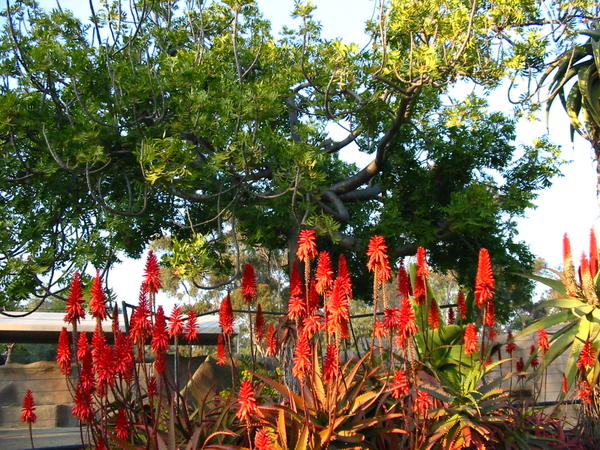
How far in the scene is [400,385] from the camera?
418cm

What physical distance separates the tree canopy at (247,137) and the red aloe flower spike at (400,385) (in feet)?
18.2

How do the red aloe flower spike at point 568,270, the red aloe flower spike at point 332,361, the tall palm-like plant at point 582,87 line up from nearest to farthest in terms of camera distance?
the red aloe flower spike at point 332,361 < the red aloe flower spike at point 568,270 < the tall palm-like plant at point 582,87

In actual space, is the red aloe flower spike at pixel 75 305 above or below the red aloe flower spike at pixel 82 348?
above

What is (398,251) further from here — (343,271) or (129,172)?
(343,271)

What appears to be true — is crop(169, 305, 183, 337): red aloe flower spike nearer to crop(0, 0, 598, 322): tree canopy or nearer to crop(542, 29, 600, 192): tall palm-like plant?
crop(0, 0, 598, 322): tree canopy

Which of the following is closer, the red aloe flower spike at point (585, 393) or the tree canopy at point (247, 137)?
the red aloe flower spike at point (585, 393)

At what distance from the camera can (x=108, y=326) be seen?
14.6 meters

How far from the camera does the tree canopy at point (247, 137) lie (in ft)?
32.4

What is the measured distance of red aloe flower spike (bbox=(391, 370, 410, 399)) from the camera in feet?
13.8

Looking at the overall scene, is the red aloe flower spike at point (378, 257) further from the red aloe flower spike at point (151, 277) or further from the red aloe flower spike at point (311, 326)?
the red aloe flower spike at point (151, 277)

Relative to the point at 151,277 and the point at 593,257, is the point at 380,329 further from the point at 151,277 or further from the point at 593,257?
the point at 593,257

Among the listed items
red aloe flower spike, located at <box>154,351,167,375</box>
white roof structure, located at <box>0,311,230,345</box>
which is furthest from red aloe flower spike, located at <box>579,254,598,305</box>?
white roof structure, located at <box>0,311,230,345</box>

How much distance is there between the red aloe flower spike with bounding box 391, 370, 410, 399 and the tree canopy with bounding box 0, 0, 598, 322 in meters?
5.55

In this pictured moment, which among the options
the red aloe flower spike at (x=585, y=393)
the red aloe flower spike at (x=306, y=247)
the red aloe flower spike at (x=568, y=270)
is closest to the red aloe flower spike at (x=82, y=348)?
the red aloe flower spike at (x=306, y=247)
